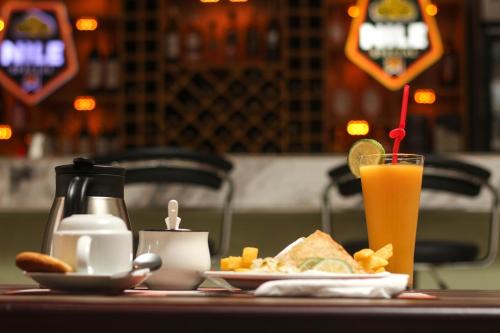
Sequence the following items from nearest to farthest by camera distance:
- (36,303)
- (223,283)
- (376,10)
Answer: (36,303)
(223,283)
(376,10)

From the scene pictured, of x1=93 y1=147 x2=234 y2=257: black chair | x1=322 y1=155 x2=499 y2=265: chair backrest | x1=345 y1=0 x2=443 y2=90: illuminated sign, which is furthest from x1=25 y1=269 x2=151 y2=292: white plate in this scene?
x1=345 y1=0 x2=443 y2=90: illuminated sign

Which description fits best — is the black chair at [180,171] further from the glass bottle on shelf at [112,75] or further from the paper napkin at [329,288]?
the glass bottle on shelf at [112,75]

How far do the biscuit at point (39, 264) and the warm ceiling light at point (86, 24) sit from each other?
5.60 m

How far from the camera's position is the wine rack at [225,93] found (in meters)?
5.88

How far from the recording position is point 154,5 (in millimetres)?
6031

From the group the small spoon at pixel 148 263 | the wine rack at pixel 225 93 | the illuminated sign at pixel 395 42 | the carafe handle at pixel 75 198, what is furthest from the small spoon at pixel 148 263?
the wine rack at pixel 225 93

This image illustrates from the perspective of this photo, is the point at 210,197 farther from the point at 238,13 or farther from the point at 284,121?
the point at 238,13

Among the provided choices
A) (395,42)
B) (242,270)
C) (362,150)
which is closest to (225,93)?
(395,42)

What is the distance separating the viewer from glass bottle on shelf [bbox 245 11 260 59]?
6.07 meters

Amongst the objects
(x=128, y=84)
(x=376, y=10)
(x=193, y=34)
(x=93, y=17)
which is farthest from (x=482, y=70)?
(x=93, y=17)

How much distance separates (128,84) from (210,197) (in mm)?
3149

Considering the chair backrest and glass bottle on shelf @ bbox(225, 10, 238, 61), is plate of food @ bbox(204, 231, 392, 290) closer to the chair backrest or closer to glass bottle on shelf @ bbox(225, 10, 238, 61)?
the chair backrest

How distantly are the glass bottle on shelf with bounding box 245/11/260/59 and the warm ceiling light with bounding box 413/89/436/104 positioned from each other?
1.25 m

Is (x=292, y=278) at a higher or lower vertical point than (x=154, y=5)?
lower
